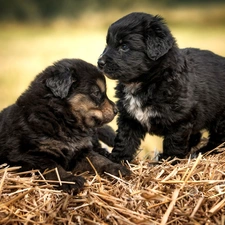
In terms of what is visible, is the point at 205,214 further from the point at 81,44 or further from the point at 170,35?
the point at 81,44

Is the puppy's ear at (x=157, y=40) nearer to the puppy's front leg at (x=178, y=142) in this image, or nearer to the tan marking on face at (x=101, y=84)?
the tan marking on face at (x=101, y=84)

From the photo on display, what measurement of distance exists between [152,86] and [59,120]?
112cm

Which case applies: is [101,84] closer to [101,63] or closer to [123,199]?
[101,63]

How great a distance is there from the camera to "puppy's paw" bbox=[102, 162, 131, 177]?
4.85 m

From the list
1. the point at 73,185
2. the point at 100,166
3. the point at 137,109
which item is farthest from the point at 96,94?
the point at 73,185

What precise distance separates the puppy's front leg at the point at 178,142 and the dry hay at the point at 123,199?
2.21ft

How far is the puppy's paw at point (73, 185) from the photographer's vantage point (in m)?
4.45

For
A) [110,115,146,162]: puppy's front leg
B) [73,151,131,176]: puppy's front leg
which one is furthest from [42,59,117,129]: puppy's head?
[110,115,146,162]: puppy's front leg

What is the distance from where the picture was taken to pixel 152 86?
537cm

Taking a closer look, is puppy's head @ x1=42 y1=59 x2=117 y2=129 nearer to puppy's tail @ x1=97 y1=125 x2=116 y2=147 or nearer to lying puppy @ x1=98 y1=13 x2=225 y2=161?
lying puppy @ x1=98 y1=13 x2=225 y2=161

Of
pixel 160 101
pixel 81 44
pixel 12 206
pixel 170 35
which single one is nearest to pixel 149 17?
pixel 170 35

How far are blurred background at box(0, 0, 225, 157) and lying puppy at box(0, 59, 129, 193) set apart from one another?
3111 mm

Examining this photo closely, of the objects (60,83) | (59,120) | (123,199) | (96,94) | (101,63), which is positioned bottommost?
(123,199)

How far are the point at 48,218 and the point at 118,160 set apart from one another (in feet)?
6.01
